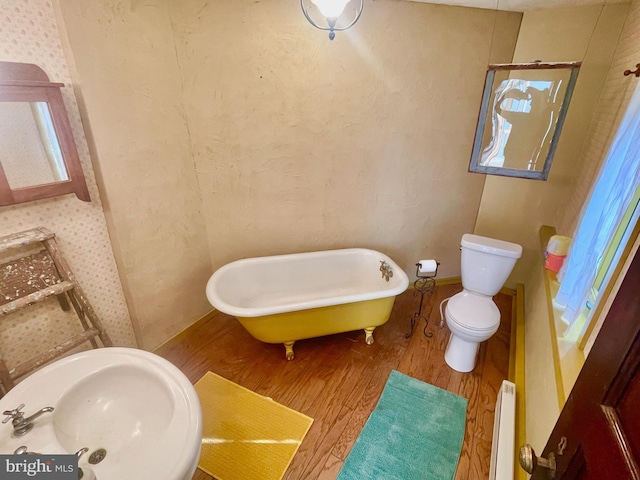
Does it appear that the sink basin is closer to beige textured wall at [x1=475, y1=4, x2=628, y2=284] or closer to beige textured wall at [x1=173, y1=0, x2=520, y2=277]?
beige textured wall at [x1=173, y1=0, x2=520, y2=277]

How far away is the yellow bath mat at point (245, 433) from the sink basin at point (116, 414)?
Result: 584mm

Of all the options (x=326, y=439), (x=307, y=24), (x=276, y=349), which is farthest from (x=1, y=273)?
(x=307, y=24)

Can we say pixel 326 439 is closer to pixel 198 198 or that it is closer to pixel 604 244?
pixel 604 244

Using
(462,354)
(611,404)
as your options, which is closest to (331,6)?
(611,404)

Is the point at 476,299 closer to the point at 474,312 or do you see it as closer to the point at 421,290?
the point at 474,312

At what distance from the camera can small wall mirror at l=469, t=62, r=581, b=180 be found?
1.78 m

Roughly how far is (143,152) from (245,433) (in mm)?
1716

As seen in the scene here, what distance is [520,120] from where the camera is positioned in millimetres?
2012

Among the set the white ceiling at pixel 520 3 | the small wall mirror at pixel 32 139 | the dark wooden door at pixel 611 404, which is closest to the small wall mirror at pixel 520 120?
the white ceiling at pixel 520 3

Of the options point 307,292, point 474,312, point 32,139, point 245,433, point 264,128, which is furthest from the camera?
point 307,292

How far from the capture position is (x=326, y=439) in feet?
5.34

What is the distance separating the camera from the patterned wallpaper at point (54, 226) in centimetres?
131

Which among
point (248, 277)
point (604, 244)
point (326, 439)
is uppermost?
point (604, 244)

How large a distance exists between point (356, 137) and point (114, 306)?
6.61 ft
